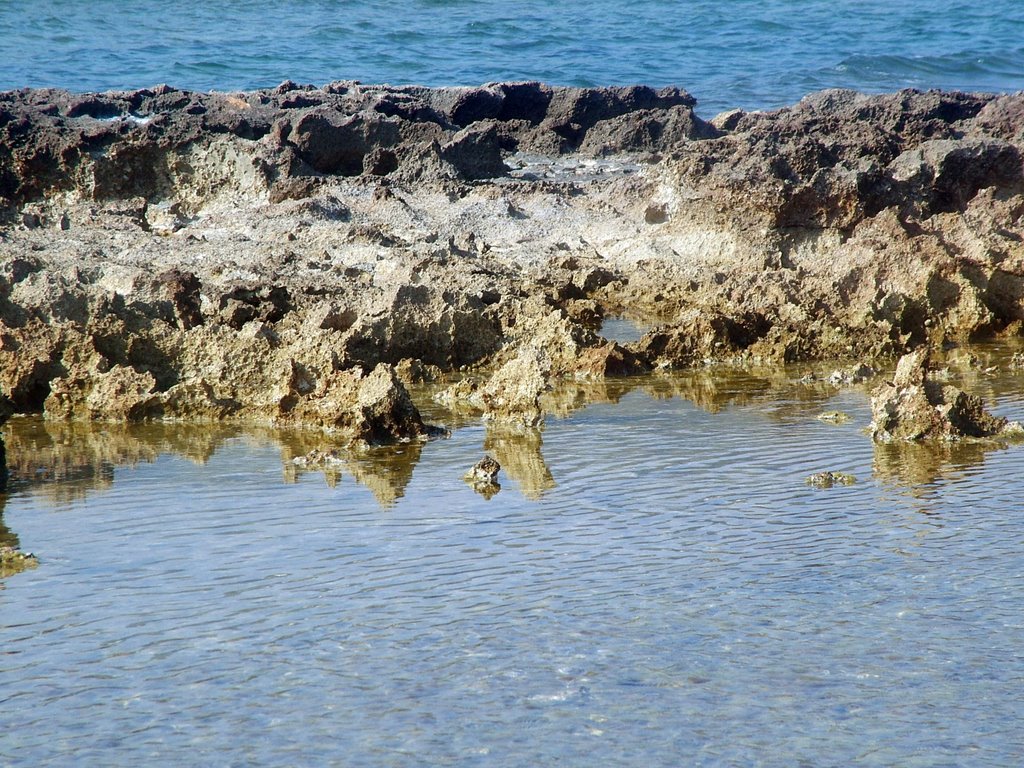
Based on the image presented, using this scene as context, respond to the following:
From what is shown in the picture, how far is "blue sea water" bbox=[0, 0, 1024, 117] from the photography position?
26.8 metres

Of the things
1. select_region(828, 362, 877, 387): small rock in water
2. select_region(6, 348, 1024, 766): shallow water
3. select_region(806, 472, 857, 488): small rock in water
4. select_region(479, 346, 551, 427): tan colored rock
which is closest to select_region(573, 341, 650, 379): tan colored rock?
select_region(479, 346, 551, 427): tan colored rock

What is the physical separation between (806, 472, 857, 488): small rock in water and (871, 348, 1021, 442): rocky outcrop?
77 centimetres

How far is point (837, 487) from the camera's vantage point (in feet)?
18.5

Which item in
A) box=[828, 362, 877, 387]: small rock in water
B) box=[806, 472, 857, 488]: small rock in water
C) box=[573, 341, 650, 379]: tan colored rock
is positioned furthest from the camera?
box=[573, 341, 650, 379]: tan colored rock

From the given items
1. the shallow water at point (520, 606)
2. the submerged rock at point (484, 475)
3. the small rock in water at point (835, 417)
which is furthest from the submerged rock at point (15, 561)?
the small rock in water at point (835, 417)

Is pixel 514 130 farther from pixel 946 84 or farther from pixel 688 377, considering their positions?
pixel 946 84

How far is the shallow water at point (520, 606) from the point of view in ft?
11.5

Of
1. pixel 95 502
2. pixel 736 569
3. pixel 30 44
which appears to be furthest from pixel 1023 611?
pixel 30 44

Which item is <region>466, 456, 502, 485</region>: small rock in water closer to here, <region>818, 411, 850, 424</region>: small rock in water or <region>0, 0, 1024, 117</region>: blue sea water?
<region>818, 411, 850, 424</region>: small rock in water

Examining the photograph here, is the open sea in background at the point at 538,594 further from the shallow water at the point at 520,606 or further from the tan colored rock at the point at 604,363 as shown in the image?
the tan colored rock at the point at 604,363

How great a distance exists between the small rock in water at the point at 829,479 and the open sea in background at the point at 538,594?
0.39 feet

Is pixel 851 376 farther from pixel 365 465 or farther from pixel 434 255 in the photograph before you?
pixel 434 255

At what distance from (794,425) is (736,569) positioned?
237 cm

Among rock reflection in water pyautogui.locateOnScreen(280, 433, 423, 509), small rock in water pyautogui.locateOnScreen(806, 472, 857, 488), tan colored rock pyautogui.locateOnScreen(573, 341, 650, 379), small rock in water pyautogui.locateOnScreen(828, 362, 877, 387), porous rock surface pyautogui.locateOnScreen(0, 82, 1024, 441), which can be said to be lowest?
small rock in water pyautogui.locateOnScreen(806, 472, 857, 488)
